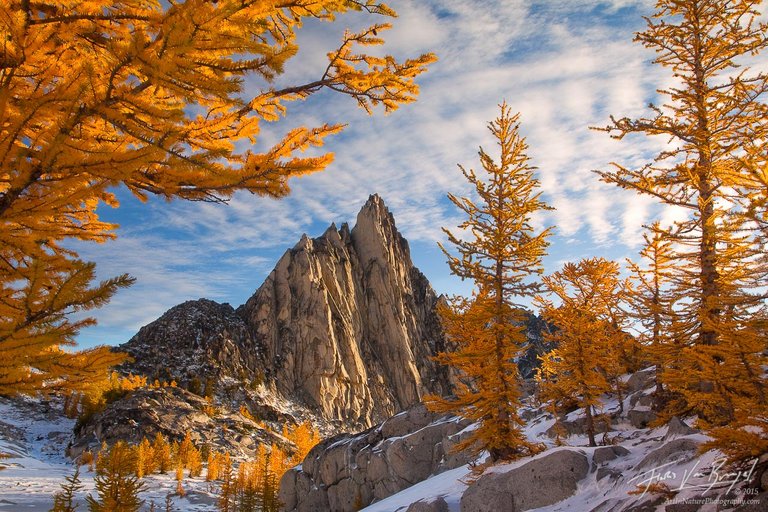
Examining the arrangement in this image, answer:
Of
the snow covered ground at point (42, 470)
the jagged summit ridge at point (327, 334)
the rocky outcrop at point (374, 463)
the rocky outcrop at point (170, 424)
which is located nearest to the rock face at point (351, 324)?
the jagged summit ridge at point (327, 334)

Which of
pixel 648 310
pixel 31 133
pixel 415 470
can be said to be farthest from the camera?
pixel 415 470

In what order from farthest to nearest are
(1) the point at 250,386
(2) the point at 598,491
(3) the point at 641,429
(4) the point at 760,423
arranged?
1. (1) the point at 250,386
2. (3) the point at 641,429
3. (2) the point at 598,491
4. (4) the point at 760,423

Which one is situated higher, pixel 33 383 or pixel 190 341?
pixel 190 341

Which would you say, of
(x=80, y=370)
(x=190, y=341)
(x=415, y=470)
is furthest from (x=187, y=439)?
(x=80, y=370)

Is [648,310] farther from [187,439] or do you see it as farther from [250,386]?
[250,386]

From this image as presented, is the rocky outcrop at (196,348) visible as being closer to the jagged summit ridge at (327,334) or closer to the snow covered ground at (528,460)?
the jagged summit ridge at (327,334)

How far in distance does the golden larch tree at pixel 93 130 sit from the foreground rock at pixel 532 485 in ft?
30.2

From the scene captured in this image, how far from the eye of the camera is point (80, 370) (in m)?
3.14

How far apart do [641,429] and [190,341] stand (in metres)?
64.6

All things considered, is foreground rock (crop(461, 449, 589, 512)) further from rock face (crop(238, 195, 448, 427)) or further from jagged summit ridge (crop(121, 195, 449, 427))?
rock face (crop(238, 195, 448, 427))

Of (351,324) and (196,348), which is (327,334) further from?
(196,348)

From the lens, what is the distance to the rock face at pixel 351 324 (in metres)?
72.9

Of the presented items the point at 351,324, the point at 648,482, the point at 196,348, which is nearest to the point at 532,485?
the point at 648,482

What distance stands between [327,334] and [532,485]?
66486 mm
